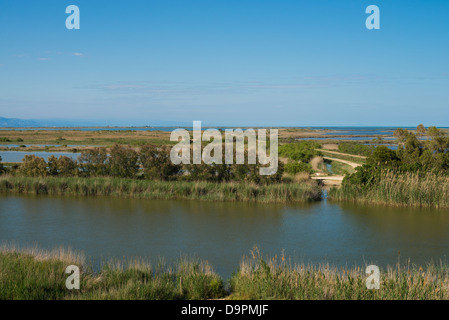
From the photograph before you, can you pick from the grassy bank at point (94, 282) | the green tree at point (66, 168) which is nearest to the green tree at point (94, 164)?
the green tree at point (66, 168)

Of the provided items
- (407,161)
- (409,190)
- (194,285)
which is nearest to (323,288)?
(194,285)

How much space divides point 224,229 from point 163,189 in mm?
5432

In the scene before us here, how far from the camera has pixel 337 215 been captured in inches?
558

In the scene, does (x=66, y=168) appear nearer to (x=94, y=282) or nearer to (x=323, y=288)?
(x=94, y=282)

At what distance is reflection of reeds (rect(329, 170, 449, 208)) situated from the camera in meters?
15.1

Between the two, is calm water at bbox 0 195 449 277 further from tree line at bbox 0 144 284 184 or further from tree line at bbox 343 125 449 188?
tree line at bbox 0 144 284 184

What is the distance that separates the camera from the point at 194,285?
22.7 ft

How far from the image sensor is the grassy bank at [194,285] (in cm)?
623

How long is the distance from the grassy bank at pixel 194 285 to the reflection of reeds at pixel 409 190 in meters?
8.85

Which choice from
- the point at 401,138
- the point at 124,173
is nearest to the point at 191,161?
the point at 124,173

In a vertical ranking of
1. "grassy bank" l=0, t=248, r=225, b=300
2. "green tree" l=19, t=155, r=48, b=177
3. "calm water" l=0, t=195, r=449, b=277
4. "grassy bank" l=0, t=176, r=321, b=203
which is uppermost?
"green tree" l=19, t=155, r=48, b=177

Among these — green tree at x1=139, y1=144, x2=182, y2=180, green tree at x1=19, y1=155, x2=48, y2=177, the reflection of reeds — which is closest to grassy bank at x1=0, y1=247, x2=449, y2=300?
the reflection of reeds

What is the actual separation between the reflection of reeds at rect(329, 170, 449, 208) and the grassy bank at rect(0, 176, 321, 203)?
223cm
